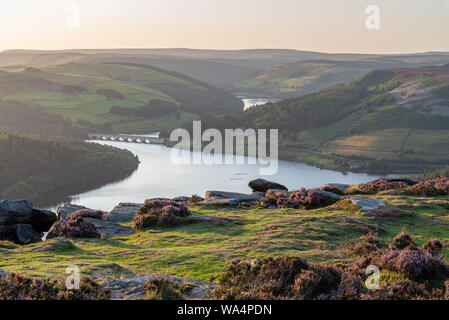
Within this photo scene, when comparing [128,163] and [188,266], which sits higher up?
[188,266]

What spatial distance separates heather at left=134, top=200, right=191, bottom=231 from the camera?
27062 millimetres

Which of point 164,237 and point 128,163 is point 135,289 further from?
point 128,163

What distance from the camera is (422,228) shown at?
79.1 feet

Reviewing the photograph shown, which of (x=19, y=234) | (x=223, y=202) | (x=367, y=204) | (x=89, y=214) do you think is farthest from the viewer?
(x=223, y=202)

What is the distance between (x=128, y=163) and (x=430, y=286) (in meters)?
189

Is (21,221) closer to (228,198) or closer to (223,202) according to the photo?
(223,202)

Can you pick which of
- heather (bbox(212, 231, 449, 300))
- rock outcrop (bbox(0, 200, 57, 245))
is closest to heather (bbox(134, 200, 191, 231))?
rock outcrop (bbox(0, 200, 57, 245))

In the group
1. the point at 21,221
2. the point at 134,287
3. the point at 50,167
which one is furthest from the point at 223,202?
the point at 50,167

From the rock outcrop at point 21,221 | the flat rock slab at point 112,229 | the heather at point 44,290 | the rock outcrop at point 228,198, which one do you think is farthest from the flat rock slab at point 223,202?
the heather at point 44,290

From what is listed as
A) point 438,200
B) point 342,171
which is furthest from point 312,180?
point 438,200

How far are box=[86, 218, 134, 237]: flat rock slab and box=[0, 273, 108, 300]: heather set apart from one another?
13.7 metres

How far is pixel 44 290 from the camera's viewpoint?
12234 millimetres

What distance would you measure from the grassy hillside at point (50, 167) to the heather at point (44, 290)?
15323 centimetres

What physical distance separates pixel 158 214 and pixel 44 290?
15.8 m
